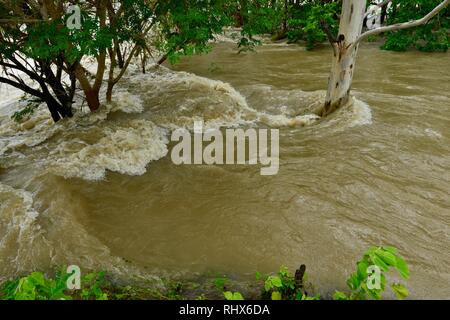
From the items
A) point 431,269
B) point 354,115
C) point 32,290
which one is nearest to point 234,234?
point 431,269

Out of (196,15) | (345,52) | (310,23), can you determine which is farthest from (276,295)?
(310,23)

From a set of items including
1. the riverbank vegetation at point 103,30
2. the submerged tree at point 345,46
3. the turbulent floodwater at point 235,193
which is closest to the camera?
the turbulent floodwater at point 235,193

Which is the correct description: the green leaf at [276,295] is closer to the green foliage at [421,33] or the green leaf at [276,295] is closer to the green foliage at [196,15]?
the green foliage at [196,15]

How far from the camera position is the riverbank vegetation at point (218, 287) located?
1672 millimetres

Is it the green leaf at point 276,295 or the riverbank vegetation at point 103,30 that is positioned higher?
the riverbank vegetation at point 103,30

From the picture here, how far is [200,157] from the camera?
17.8 feet

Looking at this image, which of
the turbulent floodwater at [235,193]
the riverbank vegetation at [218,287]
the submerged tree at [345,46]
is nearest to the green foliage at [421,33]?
the turbulent floodwater at [235,193]

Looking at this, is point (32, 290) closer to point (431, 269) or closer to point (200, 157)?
point (431, 269)

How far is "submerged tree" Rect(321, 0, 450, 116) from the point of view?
5.75m

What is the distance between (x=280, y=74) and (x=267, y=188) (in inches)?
267

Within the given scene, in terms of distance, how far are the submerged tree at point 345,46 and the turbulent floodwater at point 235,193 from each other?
344 mm

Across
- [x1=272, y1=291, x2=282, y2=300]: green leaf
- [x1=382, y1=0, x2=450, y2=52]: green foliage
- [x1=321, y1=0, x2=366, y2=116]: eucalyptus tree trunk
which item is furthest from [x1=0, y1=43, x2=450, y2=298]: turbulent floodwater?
[x1=382, y1=0, x2=450, y2=52]: green foliage

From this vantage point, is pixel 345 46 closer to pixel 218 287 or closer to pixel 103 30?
pixel 103 30

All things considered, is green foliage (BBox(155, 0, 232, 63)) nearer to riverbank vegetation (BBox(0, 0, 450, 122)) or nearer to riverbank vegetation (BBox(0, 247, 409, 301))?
riverbank vegetation (BBox(0, 0, 450, 122))
